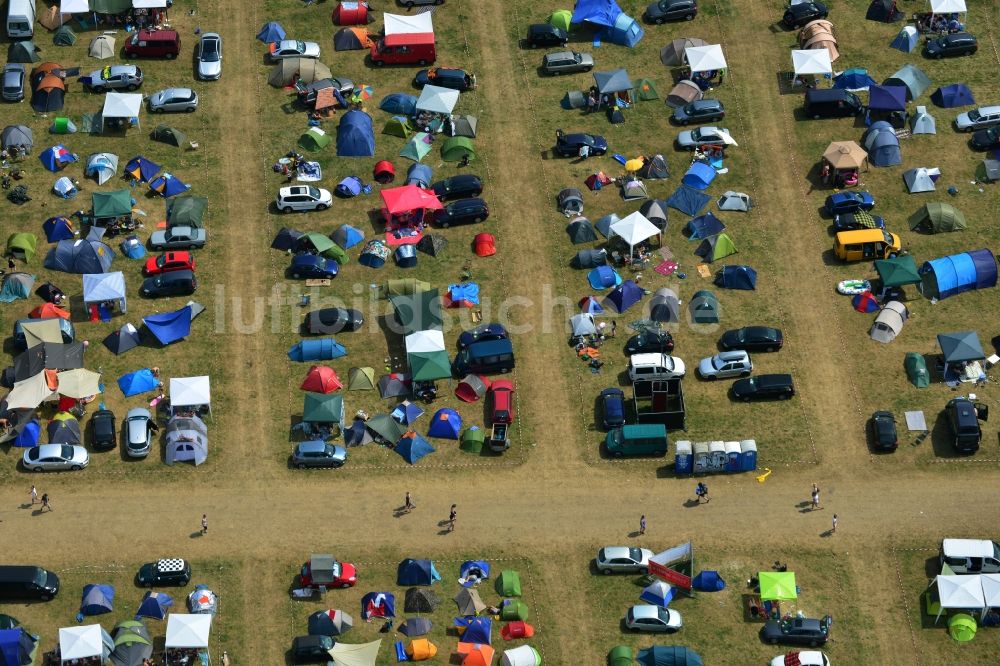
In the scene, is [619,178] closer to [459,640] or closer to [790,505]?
A: [790,505]

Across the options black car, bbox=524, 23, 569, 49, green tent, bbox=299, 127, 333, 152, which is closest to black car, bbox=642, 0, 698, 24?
black car, bbox=524, 23, 569, 49

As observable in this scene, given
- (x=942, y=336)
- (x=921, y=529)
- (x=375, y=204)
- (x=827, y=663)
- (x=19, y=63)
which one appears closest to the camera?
(x=827, y=663)

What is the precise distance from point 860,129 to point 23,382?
7074cm

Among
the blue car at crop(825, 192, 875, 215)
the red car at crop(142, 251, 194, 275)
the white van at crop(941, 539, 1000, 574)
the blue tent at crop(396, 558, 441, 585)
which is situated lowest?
the white van at crop(941, 539, 1000, 574)

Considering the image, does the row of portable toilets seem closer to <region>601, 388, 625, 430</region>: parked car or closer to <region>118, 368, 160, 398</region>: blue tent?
<region>601, 388, 625, 430</region>: parked car

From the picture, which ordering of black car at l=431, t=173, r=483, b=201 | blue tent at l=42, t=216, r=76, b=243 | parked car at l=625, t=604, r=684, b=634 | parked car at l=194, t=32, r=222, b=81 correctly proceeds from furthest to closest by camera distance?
parked car at l=194, t=32, r=222, b=81 → black car at l=431, t=173, r=483, b=201 → blue tent at l=42, t=216, r=76, b=243 → parked car at l=625, t=604, r=684, b=634

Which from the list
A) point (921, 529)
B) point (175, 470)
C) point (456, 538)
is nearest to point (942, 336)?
point (921, 529)

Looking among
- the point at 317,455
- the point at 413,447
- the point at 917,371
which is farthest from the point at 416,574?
the point at 917,371

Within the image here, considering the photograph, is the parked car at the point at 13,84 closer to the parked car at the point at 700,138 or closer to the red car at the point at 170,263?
the red car at the point at 170,263

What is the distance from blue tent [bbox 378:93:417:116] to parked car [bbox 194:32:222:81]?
14.8 metres

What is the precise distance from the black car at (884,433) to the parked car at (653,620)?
20473mm

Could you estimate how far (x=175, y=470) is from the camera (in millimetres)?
114312

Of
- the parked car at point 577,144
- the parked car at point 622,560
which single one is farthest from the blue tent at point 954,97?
the parked car at point 622,560

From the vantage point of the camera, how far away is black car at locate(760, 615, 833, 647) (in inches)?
4144
